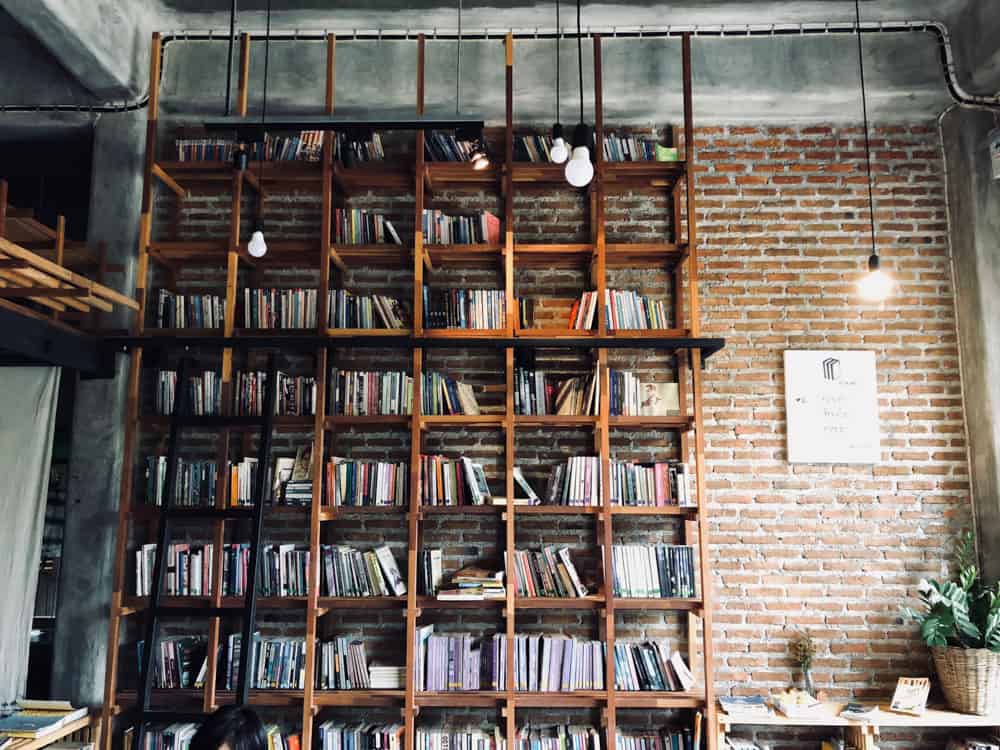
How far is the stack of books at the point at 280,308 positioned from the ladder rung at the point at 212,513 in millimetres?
1105

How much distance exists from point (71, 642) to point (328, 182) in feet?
9.89

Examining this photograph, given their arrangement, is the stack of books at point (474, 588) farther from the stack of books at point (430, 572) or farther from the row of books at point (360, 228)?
the row of books at point (360, 228)

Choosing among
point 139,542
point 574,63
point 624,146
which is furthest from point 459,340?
point 139,542

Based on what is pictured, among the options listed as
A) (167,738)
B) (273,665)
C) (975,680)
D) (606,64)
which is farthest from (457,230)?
(975,680)

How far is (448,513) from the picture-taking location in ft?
14.0

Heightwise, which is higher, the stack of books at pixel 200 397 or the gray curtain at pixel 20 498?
the stack of books at pixel 200 397

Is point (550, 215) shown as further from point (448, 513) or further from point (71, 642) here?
point (71, 642)

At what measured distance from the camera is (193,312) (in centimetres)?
450

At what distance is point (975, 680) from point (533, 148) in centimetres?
375

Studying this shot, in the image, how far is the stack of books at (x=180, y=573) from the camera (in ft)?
13.7

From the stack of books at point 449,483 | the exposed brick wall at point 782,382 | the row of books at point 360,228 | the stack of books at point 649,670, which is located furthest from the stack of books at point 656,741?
the row of books at point 360,228

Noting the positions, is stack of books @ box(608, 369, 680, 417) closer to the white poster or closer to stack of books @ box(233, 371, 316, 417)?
the white poster

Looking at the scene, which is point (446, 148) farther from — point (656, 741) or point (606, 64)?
point (656, 741)

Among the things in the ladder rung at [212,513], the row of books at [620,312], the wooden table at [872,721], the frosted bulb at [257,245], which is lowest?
the wooden table at [872,721]
